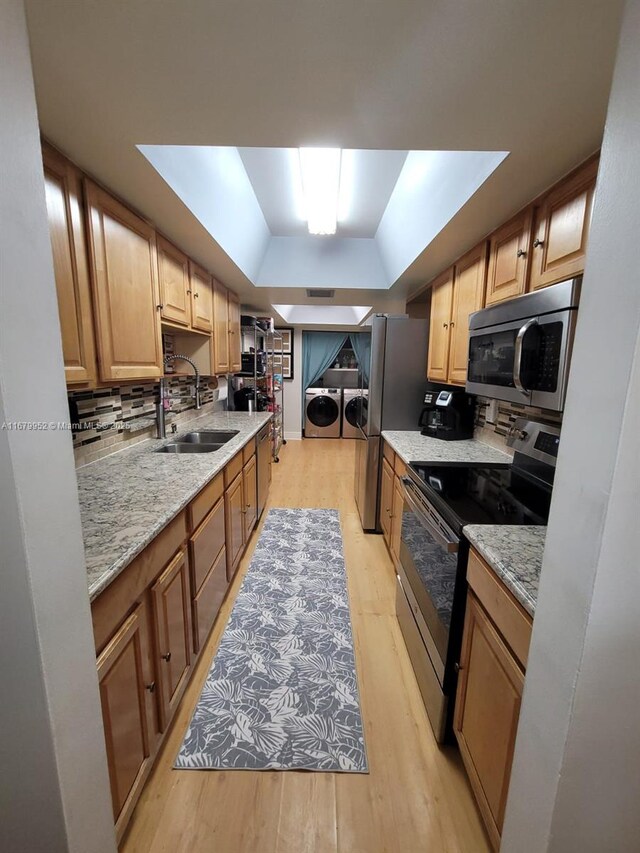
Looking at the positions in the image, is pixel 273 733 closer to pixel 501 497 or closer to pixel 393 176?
pixel 501 497

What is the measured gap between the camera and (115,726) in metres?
0.89

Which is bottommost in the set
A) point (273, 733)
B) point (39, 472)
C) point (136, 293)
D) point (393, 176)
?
point (273, 733)

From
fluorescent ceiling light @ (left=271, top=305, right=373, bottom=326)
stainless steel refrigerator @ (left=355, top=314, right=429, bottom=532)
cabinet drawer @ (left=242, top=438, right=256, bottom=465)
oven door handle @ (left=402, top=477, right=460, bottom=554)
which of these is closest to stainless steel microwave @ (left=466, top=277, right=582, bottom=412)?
oven door handle @ (left=402, top=477, right=460, bottom=554)

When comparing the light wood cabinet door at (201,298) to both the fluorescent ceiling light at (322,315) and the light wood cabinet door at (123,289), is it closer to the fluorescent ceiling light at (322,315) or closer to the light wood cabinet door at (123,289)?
the light wood cabinet door at (123,289)

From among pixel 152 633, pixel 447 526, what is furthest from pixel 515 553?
pixel 152 633

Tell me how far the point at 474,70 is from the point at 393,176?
1312 mm

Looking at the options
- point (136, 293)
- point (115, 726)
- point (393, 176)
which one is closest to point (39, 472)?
point (115, 726)

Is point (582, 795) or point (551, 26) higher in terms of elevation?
point (551, 26)

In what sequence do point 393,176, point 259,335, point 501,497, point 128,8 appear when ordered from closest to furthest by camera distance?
point 128,8, point 501,497, point 393,176, point 259,335

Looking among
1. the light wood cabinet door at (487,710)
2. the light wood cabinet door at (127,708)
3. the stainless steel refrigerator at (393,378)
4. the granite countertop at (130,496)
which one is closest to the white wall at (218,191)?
the stainless steel refrigerator at (393,378)

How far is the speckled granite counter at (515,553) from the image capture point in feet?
2.65

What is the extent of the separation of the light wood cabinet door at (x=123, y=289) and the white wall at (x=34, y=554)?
2.86 feet

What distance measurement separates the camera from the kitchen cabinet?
83 centimetres

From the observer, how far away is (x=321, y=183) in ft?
6.30
